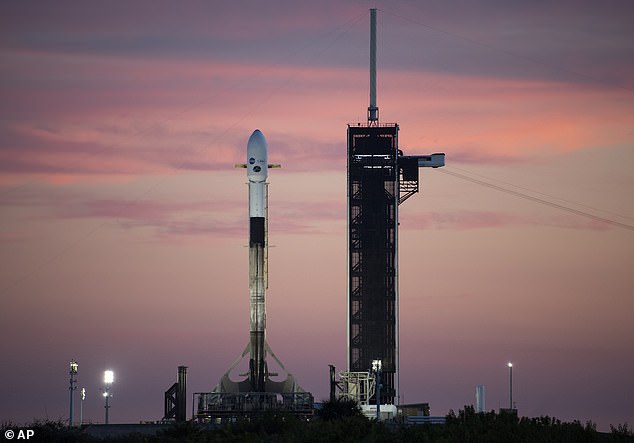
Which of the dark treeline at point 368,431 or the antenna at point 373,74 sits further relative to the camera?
the antenna at point 373,74

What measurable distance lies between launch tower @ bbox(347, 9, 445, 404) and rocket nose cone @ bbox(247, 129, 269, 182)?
20301mm

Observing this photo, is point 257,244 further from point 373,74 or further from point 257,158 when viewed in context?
point 373,74

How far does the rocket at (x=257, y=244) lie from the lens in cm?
12731

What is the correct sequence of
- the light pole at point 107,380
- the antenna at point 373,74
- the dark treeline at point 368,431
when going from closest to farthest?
the dark treeline at point 368,431, the light pole at point 107,380, the antenna at point 373,74

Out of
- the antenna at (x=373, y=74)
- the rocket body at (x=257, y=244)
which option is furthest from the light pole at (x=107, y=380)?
the antenna at (x=373, y=74)

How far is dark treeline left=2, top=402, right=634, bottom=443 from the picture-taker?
249 ft

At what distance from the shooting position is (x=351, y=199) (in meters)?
147

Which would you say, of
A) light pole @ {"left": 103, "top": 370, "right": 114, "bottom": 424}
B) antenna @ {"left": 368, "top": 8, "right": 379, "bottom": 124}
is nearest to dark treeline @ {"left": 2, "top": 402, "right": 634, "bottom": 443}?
light pole @ {"left": 103, "top": 370, "right": 114, "bottom": 424}

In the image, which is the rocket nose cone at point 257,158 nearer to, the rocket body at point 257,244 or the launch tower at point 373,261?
the rocket body at point 257,244

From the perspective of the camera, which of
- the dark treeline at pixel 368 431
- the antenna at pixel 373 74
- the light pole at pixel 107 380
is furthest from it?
the antenna at pixel 373 74

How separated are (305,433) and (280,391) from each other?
42.1 metres

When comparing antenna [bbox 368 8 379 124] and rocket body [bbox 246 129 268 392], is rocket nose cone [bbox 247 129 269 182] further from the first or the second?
antenna [bbox 368 8 379 124]

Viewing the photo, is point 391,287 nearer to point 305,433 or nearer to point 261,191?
point 261,191

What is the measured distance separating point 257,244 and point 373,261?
2192 centimetres
